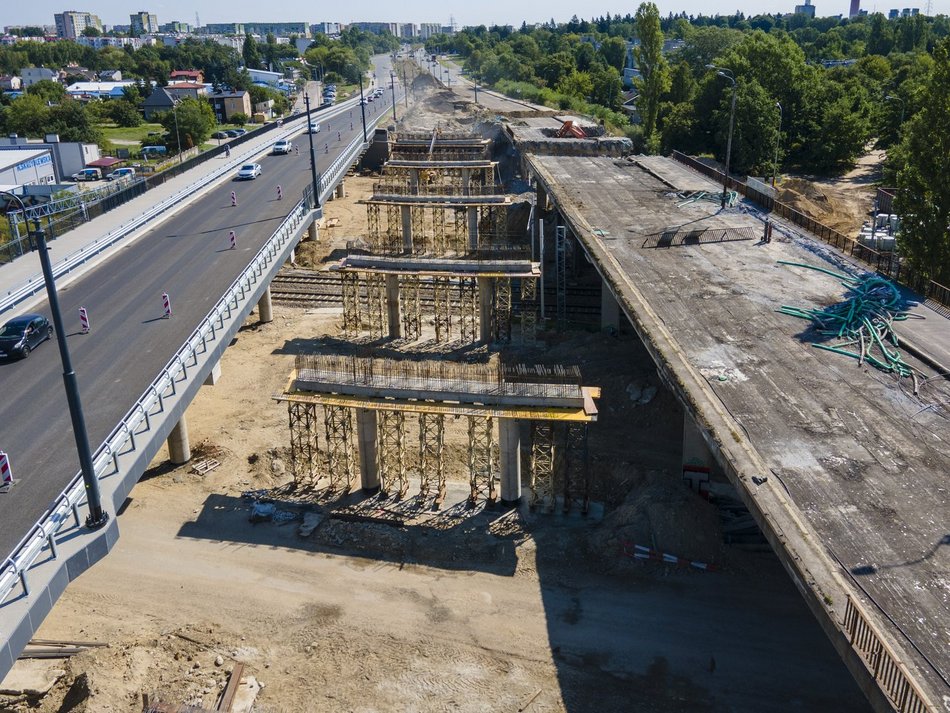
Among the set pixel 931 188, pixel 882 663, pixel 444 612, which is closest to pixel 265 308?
pixel 444 612

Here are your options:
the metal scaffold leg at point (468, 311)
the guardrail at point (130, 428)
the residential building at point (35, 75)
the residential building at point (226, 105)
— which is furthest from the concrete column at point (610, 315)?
the residential building at point (35, 75)

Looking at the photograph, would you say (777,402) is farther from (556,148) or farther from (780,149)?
(780,149)

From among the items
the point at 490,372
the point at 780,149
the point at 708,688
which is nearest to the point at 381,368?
the point at 490,372

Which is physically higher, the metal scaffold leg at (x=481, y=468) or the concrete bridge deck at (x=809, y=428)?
the concrete bridge deck at (x=809, y=428)

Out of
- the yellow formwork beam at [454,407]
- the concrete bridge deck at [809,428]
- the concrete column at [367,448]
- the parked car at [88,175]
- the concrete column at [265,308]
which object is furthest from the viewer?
the parked car at [88,175]

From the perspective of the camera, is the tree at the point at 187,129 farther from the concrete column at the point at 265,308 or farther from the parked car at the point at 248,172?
the concrete column at the point at 265,308

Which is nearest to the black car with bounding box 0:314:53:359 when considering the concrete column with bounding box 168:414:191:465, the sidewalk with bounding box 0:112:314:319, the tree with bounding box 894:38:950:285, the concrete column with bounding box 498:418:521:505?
the sidewalk with bounding box 0:112:314:319
